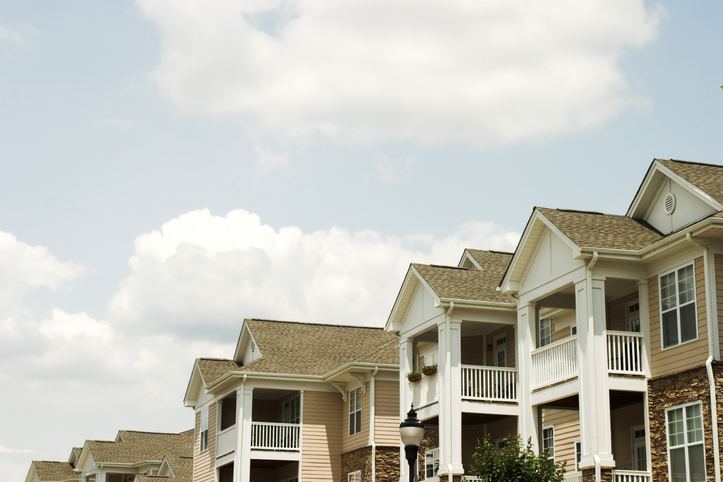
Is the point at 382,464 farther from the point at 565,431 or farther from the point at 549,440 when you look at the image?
the point at 565,431

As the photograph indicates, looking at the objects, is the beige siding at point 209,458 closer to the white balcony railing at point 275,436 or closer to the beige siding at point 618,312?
the white balcony railing at point 275,436

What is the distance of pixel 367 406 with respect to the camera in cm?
3594

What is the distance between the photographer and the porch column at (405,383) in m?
30.7

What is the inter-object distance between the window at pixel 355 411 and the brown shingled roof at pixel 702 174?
16.8 m

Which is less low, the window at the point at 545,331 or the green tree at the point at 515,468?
the window at the point at 545,331

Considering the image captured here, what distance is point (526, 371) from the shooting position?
2670 cm

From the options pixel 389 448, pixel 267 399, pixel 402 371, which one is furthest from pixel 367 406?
pixel 267 399

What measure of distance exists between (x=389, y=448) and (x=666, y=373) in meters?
14.2

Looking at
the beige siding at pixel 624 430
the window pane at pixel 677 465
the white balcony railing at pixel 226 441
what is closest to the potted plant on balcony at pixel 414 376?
the beige siding at pixel 624 430

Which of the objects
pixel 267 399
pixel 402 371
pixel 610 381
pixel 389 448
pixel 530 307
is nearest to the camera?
pixel 610 381

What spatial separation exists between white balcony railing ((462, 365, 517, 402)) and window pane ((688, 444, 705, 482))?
7.25 m

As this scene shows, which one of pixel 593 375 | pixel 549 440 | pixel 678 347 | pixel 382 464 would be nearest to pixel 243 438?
pixel 382 464

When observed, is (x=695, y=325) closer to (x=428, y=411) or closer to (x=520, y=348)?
(x=520, y=348)

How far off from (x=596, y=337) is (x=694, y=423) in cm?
307
